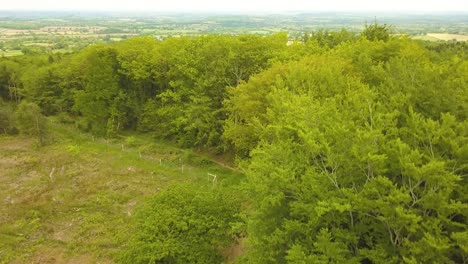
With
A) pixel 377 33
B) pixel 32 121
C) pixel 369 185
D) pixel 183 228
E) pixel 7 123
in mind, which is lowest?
pixel 7 123

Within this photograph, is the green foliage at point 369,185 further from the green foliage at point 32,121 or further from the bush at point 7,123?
the bush at point 7,123

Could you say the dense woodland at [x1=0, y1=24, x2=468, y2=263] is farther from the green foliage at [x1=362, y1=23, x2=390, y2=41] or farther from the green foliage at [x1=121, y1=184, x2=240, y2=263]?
the green foliage at [x1=362, y1=23, x2=390, y2=41]

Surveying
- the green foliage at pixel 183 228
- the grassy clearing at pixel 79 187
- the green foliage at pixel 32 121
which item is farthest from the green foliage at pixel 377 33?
the green foliage at pixel 32 121

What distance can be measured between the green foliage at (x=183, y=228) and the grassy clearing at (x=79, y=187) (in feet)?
10.5

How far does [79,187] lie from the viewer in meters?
24.8

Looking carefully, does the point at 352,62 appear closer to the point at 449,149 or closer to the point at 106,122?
the point at 449,149

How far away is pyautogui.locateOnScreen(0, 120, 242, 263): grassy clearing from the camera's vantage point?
60.4 feet

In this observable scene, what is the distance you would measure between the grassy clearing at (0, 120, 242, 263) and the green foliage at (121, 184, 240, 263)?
319cm

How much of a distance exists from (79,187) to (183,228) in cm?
1238

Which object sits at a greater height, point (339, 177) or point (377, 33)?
point (377, 33)

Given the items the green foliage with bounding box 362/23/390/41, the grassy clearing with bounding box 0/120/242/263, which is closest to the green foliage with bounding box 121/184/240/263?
the grassy clearing with bounding box 0/120/242/263

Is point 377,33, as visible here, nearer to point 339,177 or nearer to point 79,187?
point 339,177

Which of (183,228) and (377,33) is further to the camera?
(377,33)

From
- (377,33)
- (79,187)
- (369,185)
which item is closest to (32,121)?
(79,187)
